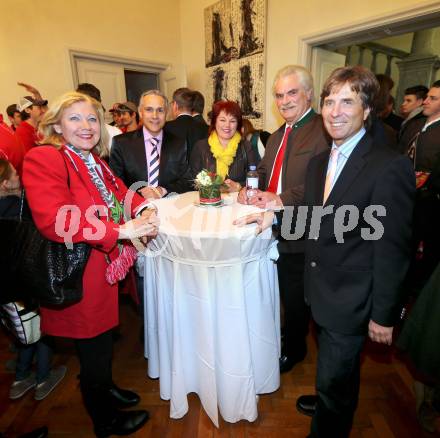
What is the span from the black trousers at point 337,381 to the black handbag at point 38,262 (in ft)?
3.53

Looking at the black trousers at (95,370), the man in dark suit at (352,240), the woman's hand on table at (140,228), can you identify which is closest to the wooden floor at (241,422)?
the black trousers at (95,370)

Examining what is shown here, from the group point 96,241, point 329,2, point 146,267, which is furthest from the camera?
point 329,2

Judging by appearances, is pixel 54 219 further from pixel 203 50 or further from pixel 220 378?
pixel 203 50

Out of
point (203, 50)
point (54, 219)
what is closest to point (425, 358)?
point (54, 219)

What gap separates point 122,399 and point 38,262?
1.09 meters

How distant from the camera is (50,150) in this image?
114 cm

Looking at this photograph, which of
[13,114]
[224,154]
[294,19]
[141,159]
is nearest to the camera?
[141,159]

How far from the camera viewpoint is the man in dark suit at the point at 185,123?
110 inches

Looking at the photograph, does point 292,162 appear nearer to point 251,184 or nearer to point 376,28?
point 251,184

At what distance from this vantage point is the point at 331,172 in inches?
48.7

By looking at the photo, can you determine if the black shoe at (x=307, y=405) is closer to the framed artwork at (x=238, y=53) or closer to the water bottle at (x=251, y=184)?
the water bottle at (x=251, y=184)

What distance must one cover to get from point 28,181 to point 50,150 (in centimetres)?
15

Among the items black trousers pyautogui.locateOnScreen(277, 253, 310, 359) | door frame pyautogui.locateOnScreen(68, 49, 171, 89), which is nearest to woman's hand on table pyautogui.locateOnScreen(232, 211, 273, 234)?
black trousers pyautogui.locateOnScreen(277, 253, 310, 359)

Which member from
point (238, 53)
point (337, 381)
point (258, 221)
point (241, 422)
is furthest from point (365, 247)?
point (238, 53)
